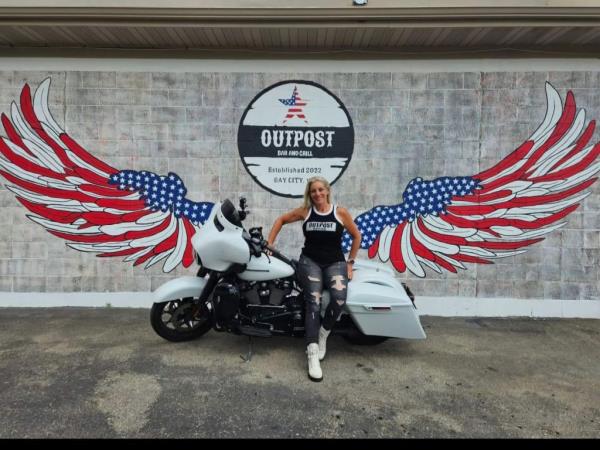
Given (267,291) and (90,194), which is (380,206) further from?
(90,194)

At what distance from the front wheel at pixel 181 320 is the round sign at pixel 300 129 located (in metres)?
1.92

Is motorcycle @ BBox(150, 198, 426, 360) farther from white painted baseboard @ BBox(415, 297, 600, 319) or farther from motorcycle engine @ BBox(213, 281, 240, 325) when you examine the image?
white painted baseboard @ BBox(415, 297, 600, 319)

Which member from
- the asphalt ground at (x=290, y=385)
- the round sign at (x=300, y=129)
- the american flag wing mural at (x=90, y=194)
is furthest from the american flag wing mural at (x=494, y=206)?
the american flag wing mural at (x=90, y=194)

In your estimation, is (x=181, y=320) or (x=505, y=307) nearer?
(x=181, y=320)

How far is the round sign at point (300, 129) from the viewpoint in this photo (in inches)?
185

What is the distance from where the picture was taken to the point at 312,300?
3311 mm

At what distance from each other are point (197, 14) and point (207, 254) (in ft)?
8.09

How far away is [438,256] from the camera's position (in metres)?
4.73

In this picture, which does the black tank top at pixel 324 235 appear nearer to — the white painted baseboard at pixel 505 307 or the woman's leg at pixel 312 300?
the woman's leg at pixel 312 300

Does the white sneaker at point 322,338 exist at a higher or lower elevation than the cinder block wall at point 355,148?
lower

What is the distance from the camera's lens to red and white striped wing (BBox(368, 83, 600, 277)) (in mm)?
4625

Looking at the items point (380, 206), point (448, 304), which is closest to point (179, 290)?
point (380, 206)

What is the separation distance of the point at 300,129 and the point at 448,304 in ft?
8.89
